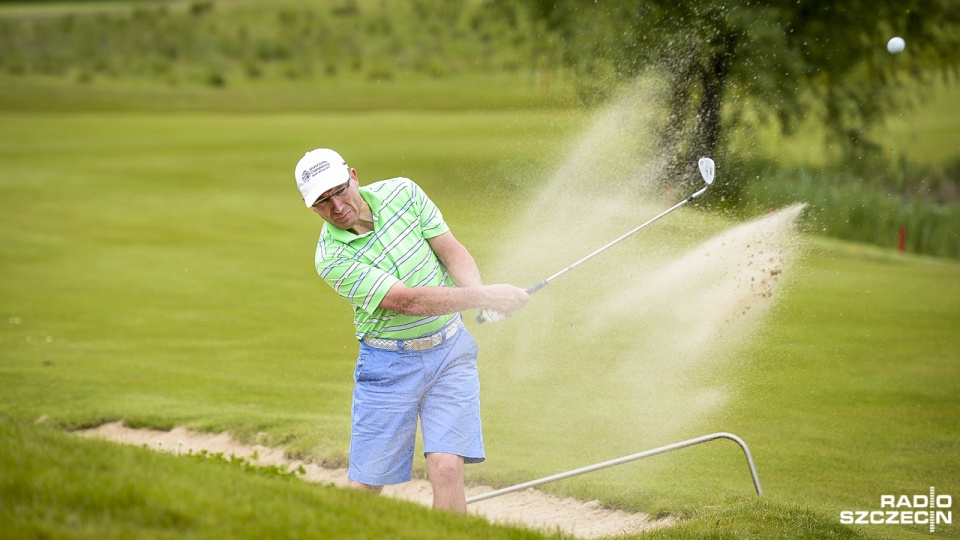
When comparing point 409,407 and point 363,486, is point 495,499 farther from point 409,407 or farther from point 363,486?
point 409,407

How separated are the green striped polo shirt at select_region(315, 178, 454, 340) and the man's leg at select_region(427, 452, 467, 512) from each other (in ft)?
2.03

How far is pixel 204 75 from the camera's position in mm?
44031

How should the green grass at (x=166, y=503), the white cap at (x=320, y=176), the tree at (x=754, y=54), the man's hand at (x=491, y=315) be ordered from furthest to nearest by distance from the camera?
the tree at (x=754, y=54), the man's hand at (x=491, y=315), the white cap at (x=320, y=176), the green grass at (x=166, y=503)

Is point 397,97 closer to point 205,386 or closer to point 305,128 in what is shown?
point 305,128

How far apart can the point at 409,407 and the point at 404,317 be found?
0.45 meters

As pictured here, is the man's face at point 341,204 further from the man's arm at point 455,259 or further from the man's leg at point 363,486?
the man's leg at point 363,486

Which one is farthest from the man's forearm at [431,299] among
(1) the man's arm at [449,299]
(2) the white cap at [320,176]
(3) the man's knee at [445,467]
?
(3) the man's knee at [445,467]

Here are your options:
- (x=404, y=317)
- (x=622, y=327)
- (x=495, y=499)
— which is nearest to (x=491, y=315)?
(x=404, y=317)

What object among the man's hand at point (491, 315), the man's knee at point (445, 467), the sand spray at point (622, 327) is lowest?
the man's knee at point (445, 467)

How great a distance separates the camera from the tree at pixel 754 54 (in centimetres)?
1961

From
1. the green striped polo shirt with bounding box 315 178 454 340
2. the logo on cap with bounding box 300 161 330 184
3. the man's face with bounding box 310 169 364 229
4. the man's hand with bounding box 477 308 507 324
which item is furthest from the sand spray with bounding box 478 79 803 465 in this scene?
the logo on cap with bounding box 300 161 330 184

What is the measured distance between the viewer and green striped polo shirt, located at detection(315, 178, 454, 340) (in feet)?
17.3

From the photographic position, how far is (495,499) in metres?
7.56

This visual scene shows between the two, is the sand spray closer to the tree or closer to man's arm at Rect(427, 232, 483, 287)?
man's arm at Rect(427, 232, 483, 287)
